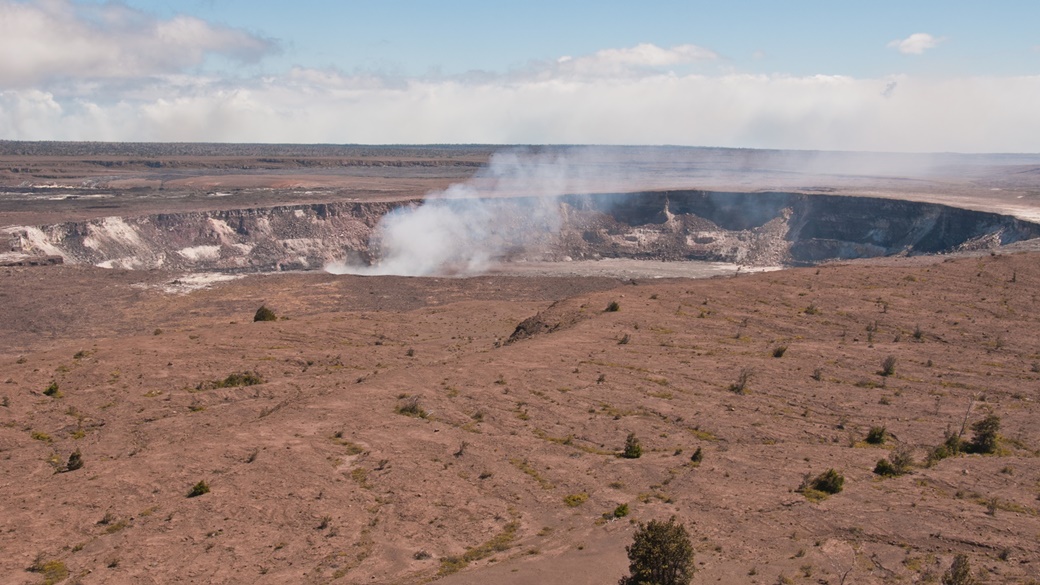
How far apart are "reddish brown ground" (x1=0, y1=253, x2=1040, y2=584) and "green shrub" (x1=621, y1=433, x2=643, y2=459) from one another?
1.78ft

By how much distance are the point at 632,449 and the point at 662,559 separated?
936cm

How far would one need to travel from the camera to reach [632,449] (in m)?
28.1

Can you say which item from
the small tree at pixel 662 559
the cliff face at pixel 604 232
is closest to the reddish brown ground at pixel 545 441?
the small tree at pixel 662 559

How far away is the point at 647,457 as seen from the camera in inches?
1109

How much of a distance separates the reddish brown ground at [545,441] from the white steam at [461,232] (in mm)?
44330

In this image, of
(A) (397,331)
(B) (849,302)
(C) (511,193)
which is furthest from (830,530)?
(C) (511,193)

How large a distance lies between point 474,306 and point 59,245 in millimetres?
56045

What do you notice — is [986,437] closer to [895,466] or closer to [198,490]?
[895,466]

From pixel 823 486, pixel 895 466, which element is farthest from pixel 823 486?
pixel 895 466

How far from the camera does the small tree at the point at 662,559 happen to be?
18766 millimetres

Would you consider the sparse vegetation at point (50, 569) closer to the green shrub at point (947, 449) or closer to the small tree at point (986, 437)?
the green shrub at point (947, 449)

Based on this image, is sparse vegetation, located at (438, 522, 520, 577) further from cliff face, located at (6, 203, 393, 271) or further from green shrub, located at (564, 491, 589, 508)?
cliff face, located at (6, 203, 393, 271)

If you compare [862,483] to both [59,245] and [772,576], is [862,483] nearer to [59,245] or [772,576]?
[772,576]

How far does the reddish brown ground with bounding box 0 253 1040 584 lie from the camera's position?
2152cm
